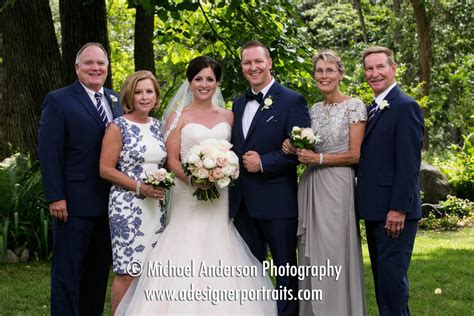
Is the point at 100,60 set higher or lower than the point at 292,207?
higher

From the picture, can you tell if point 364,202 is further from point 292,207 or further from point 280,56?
point 280,56

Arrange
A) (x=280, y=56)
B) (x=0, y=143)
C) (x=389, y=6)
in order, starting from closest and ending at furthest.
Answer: (x=280, y=56) < (x=0, y=143) < (x=389, y=6)

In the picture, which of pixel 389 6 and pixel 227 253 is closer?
pixel 227 253

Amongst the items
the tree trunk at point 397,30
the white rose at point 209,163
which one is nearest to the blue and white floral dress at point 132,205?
the white rose at point 209,163

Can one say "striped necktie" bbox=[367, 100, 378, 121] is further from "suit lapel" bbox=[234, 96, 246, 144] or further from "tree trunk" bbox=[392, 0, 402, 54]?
"tree trunk" bbox=[392, 0, 402, 54]

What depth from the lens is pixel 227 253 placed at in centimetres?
560

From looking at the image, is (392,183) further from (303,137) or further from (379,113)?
(303,137)

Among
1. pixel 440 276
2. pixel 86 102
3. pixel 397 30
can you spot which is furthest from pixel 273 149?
pixel 397 30

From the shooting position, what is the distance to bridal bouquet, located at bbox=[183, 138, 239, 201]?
527 centimetres

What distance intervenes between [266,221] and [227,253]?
402mm

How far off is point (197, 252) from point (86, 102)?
149cm

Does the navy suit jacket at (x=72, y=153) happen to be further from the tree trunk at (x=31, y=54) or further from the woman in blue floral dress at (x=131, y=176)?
the tree trunk at (x=31, y=54)

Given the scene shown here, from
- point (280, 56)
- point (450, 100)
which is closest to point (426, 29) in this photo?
point (450, 100)

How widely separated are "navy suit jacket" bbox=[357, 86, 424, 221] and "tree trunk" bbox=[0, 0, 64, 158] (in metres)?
5.25
